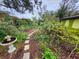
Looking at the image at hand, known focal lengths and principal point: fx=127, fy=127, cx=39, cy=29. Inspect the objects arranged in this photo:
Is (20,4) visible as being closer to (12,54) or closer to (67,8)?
(67,8)

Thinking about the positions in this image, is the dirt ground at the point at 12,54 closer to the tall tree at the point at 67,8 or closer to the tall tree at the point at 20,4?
the tall tree at the point at 20,4

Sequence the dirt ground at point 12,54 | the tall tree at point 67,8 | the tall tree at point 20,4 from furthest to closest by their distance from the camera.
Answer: the tall tree at point 67,8 < the tall tree at point 20,4 < the dirt ground at point 12,54

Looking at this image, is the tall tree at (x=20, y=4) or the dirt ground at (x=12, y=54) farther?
the tall tree at (x=20, y=4)

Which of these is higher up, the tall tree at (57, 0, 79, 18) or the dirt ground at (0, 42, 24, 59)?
the tall tree at (57, 0, 79, 18)

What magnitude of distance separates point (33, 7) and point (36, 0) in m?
1.61

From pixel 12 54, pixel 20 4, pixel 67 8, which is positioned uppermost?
pixel 20 4

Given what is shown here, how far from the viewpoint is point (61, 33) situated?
6598 millimetres

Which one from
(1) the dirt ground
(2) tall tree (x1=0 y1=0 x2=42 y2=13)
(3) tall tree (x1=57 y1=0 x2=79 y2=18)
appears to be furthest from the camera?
Result: (3) tall tree (x1=57 y1=0 x2=79 y2=18)

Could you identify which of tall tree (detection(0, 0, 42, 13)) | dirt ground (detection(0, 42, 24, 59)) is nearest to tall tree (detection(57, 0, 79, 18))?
tall tree (detection(0, 0, 42, 13))

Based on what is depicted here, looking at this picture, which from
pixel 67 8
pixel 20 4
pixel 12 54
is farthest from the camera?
pixel 67 8

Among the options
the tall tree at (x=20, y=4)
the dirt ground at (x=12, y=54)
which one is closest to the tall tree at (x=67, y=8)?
the tall tree at (x=20, y=4)

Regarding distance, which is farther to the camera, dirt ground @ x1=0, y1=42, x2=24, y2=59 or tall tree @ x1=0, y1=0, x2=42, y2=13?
tall tree @ x1=0, y1=0, x2=42, y2=13

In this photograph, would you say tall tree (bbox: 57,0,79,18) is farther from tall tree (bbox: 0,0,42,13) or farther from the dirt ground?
the dirt ground

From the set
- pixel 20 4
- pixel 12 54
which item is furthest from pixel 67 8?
pixel 12 54
